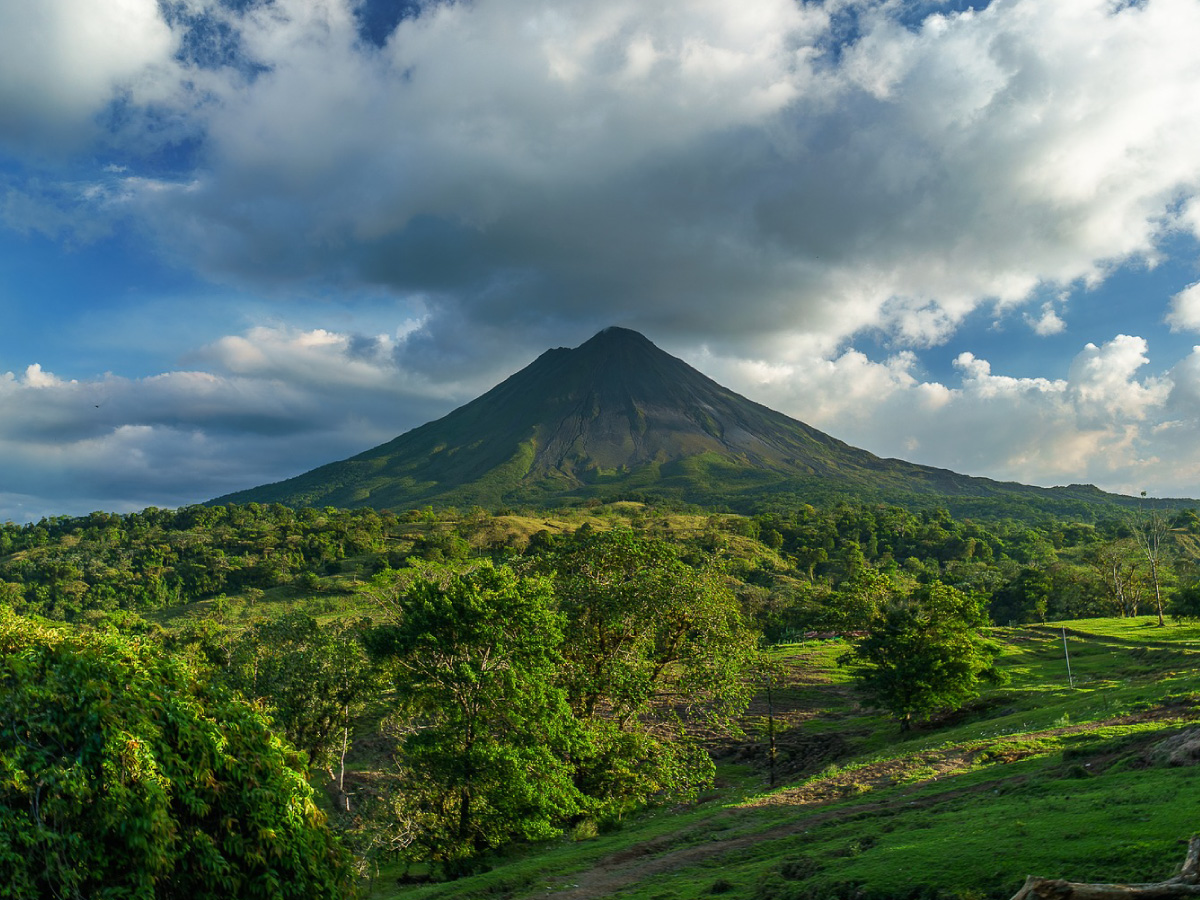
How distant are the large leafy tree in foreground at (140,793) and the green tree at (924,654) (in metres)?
27.3

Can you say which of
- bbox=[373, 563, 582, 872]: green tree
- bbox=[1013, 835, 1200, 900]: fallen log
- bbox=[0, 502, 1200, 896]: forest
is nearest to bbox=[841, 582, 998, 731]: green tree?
bbox=[0, 502, 1200, 896]: forest

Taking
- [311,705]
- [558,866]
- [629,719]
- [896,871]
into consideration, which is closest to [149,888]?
[896,871]

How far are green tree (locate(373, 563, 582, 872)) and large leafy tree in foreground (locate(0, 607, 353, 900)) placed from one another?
10.1 meters

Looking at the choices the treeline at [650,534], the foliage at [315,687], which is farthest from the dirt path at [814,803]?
the treeline at [650,534]

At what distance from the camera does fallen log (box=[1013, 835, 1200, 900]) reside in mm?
6250

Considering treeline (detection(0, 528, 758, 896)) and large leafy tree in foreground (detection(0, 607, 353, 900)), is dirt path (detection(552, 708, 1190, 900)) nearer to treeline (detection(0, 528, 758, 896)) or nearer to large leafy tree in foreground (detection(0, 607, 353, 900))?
treeline (detection(0, 528, 758, 896))

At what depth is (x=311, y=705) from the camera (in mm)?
29031

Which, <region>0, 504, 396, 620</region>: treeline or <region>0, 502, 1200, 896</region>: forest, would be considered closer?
<region>0, 502, 1200, 896</region>: forest

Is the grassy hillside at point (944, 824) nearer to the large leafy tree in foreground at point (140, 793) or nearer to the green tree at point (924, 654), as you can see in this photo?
the green tree at point (924, 654)

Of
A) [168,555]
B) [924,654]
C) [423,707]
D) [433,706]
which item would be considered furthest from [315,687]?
[168,555]

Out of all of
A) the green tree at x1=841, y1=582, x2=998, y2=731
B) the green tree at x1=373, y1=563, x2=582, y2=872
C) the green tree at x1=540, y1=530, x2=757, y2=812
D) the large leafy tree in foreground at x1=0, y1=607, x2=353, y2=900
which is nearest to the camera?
the large leafy tree in foreground at x1=0, y1=607, x2=353, y2=900

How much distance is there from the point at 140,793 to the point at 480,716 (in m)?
12.9

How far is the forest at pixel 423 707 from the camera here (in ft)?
24.1

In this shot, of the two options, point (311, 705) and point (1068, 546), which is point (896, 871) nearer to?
point (311, 705)
